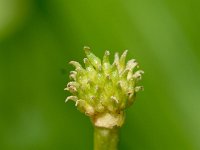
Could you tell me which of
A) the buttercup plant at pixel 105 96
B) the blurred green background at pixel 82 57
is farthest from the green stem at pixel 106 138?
the blurred green background at pixel 82 57

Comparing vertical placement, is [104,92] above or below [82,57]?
below

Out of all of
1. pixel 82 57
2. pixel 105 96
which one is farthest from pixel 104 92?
pixel 82 57

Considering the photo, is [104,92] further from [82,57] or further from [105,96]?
[82,57]

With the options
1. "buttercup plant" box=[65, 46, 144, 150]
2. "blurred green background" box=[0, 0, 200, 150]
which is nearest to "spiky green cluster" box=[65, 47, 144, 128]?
"buttercup plant" box=[65, 46, 144, 150]

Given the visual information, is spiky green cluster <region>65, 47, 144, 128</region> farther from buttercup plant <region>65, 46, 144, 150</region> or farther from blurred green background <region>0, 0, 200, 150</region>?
blurred green background <region>0, 0, 200, 150</region>
